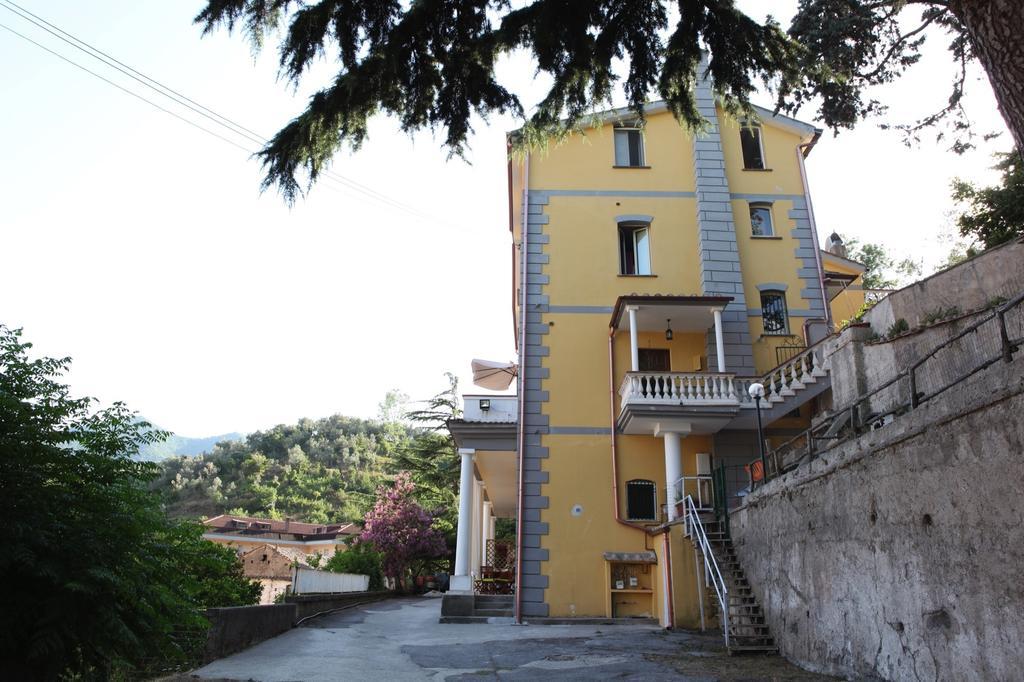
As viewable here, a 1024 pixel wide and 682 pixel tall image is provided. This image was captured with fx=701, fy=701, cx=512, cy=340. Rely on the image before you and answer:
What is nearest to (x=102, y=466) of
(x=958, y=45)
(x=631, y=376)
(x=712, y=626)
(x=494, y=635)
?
(x=494, y=635)

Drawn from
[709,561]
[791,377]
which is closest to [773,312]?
[791,377]

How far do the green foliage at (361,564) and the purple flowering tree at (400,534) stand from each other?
0.64m

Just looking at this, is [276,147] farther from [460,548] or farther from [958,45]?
[460,548]

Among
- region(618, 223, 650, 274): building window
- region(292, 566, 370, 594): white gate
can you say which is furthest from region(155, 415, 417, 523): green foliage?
region(618, 223, 650, 274): building window

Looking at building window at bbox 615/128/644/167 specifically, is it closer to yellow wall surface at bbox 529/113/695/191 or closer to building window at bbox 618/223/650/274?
yellow wall surface at bbox 529/113/695/191

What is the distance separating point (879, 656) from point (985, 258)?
21.1ft

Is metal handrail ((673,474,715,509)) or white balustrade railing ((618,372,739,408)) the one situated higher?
white balustrade railing ((618,372,739,408))

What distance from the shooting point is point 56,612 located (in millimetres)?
5074

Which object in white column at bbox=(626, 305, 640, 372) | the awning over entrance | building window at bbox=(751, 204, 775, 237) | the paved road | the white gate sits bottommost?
the paved road

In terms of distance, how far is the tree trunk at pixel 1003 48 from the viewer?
5211 millimetres

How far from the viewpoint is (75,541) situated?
5266 mm

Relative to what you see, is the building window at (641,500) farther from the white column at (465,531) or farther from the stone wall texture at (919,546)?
the stone wall texture at (919,546)

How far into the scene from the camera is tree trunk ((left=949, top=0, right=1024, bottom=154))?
5.21 meters

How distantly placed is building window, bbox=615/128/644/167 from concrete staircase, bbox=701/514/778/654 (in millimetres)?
11251
